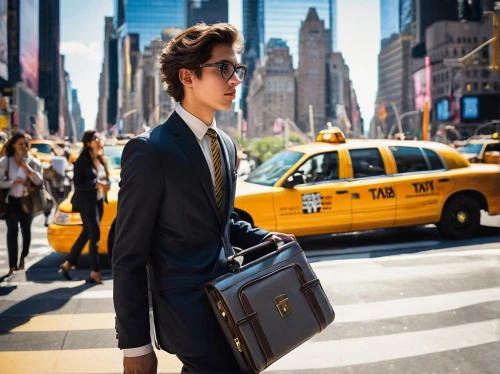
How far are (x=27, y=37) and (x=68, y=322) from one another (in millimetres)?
83271

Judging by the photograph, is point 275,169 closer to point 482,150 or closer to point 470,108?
point 482,150

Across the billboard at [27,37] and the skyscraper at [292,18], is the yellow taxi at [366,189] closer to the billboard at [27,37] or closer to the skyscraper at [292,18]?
the billboard at [27,37]

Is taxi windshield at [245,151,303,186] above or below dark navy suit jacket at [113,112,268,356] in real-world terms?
above

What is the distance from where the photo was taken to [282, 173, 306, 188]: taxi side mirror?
8.66 m

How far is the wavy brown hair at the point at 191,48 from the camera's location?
2277 mm

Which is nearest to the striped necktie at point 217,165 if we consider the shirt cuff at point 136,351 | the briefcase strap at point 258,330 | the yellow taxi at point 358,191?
the briefcase strap at point 258,330

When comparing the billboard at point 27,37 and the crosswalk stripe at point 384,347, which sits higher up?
the billboard at point 27,37

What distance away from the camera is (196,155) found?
2.22m

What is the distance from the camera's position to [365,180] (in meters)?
9.25

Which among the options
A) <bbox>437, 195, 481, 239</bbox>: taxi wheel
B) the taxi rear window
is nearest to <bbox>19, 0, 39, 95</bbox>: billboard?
the taxi rear window

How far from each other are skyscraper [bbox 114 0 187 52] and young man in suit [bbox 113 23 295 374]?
576 feet

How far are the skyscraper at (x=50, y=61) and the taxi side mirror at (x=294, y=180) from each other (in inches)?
6459

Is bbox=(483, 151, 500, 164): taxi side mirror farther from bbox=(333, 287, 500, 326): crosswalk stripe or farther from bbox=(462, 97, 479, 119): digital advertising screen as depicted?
bbox=(462, 97, 479, 119): digital advertising screen

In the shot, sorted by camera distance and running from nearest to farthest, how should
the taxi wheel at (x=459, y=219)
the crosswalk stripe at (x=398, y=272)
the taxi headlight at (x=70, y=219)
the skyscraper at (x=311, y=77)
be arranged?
the crosswalk stripe at (x=398, y=272) → the taxi headlight at (x=70, y=219) → the taxi wheel at (x=459, y=219) → the skyscraper at (x=311, y=77)
